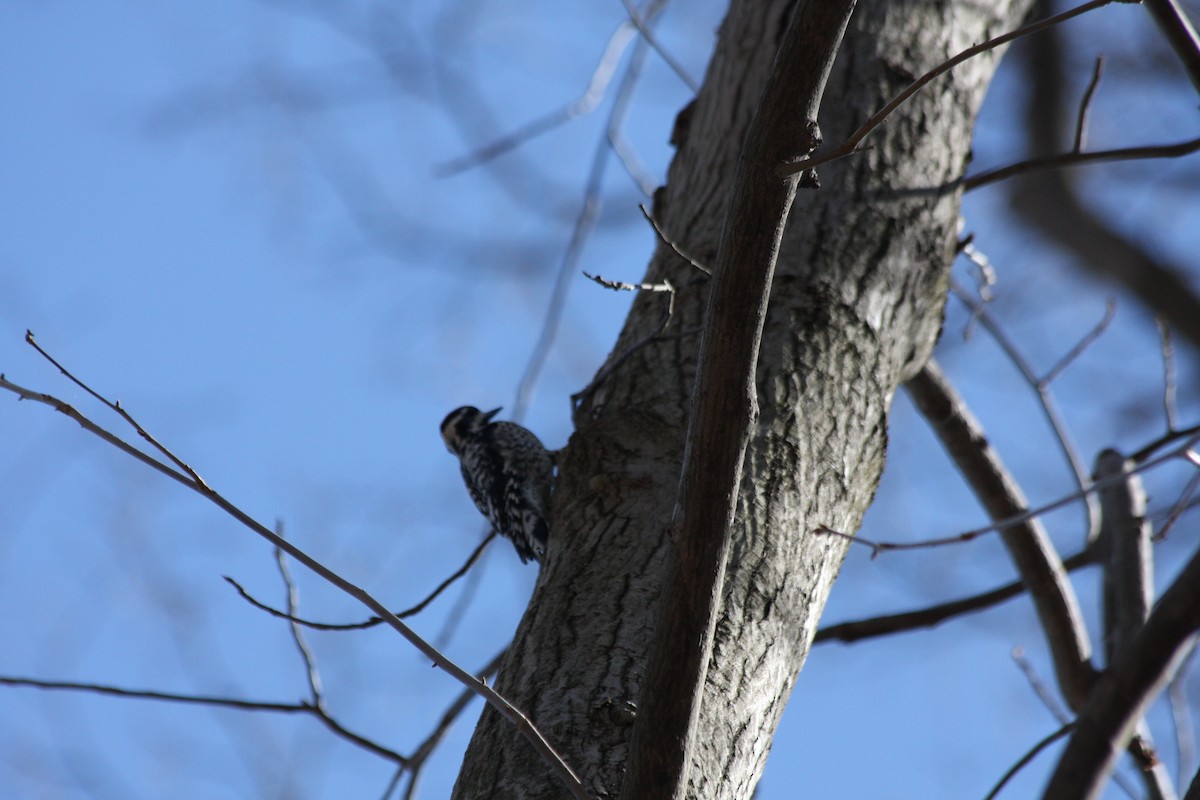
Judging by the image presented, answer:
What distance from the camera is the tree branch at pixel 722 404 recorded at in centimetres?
160

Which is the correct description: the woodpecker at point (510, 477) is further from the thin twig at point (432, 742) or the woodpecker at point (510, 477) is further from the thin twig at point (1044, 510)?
the thin twig at point (1044, 510)

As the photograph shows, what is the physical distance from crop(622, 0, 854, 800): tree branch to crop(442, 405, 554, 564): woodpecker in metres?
2.46

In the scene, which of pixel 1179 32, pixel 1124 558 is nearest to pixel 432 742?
pixel 1124 558

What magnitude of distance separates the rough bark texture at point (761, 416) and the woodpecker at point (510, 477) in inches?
57.6

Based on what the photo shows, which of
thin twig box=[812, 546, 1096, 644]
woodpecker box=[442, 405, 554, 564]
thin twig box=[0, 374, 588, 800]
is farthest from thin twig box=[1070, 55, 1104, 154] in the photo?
woodpecker box=[442, 405, 554, 564]

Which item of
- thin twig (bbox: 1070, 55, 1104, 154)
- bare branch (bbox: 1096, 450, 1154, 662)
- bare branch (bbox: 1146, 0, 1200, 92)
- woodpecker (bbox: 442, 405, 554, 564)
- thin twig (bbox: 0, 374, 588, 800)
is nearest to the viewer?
thin twig (bbox: 0, 374, 588, 800)

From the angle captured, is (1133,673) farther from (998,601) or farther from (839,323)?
(998,601)

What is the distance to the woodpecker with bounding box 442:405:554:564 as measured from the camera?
4.52 meters

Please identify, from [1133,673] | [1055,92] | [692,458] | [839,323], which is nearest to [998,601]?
[839,323]

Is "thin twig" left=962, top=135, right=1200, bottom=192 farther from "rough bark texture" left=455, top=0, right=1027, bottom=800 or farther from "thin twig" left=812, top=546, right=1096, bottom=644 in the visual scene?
"thin twig" left=812, top=546, right=1096, bottom=644

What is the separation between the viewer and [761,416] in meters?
2.48

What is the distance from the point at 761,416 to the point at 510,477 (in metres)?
2.60

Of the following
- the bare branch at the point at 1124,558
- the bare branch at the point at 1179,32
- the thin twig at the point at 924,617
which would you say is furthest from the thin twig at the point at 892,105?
the thin twig at the point at 924,617

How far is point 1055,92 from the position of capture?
25.6 ft
